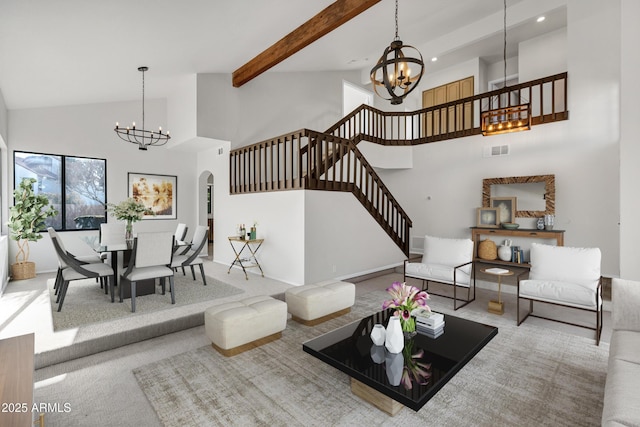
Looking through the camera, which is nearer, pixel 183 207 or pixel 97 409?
pixel 97 409

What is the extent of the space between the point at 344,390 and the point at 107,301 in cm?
355

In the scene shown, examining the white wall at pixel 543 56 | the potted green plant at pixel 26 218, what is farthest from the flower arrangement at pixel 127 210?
the white wall at pixel 543 56

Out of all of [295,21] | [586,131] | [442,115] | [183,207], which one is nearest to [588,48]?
[586,131]

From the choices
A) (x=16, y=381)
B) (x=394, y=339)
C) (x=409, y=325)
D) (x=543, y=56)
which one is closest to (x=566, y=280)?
(x=409, y=325)

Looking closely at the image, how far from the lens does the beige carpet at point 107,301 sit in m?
3.60

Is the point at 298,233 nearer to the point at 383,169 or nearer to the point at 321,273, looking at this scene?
the point at 321,273

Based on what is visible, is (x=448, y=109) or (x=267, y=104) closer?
(x=267, y=104)

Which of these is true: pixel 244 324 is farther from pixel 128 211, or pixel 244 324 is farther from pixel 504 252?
pixel 504 252

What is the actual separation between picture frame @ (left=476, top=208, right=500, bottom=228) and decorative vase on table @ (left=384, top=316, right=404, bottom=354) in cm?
552

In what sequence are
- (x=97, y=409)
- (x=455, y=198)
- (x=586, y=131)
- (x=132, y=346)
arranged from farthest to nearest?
(x=455, y=198) < (x=586, y=131) < (x=132, y=346) < (x=97, y=409)

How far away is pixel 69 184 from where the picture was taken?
6340mm

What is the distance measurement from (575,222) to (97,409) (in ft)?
25.0

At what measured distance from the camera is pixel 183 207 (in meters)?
7.94

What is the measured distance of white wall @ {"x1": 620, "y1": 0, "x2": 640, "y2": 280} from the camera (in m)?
3.14
